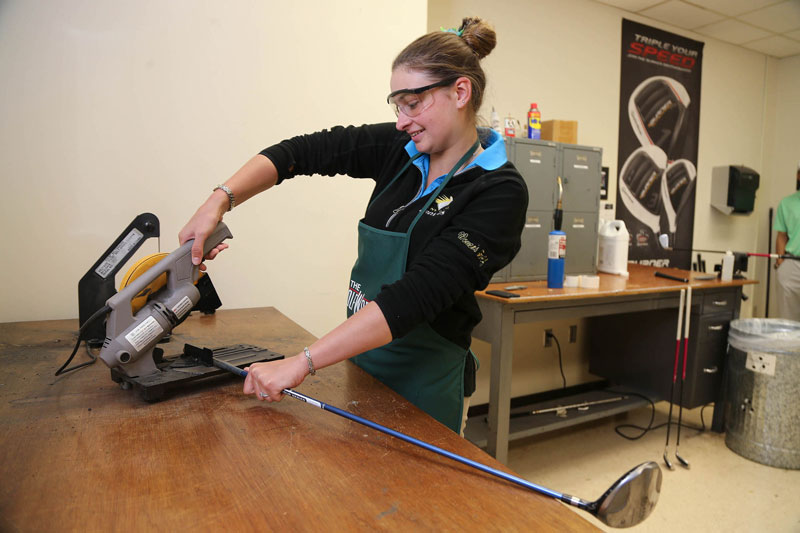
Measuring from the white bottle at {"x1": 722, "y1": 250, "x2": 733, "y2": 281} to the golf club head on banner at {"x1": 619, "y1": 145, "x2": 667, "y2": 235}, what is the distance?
42.4 inches

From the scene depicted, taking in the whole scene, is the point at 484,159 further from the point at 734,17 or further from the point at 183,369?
the point at 734,17

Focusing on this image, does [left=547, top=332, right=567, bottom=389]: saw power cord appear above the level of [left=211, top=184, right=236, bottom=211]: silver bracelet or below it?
below

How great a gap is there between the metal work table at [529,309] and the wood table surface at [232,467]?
4.20 feet

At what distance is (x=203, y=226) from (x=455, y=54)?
71cm

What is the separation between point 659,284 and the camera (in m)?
2.84

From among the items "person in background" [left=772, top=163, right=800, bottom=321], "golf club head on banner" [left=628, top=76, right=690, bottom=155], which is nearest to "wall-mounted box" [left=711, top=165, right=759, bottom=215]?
"person in background" [left=772, top=163, right=800, bottom=321]

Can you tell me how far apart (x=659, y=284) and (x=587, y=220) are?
0.59 meters

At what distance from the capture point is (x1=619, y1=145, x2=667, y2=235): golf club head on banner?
4047 mm

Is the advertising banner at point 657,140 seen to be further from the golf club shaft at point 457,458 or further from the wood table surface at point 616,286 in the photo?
the golf club shaft at point 457,458

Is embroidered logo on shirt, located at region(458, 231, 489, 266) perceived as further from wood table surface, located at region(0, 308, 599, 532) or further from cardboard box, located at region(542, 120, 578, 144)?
cardboard box, located at region(542, 120, 578, 144)

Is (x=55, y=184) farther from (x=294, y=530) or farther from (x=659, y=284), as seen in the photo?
(x=659, y=284)

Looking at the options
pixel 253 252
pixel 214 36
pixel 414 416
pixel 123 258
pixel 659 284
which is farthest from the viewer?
pixel 659 284

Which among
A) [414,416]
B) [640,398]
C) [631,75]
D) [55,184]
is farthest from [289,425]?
[631,75]

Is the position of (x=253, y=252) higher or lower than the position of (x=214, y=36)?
lower
